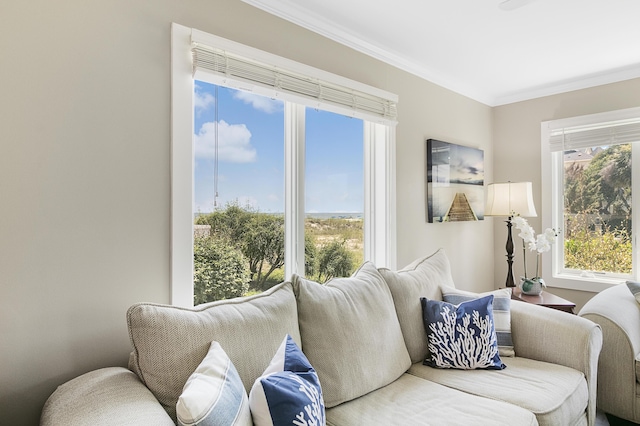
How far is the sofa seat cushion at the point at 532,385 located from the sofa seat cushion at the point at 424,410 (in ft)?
0.25

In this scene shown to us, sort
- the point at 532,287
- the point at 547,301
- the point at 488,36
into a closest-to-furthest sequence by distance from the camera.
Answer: the point at 488,36 < the point at 547,301 < the point at 532,287

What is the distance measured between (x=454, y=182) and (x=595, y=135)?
1324 mm

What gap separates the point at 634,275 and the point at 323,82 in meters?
3.16

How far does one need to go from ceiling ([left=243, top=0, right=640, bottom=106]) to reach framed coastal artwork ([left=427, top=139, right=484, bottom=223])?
2.00ft

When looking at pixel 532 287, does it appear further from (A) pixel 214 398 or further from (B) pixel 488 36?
(A) pixel 214 398

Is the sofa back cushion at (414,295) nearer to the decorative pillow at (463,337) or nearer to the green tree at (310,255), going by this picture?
the decorative pillow at (463,337)

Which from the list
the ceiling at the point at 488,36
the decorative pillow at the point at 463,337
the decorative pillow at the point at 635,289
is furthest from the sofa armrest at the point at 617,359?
the ceiling at the point at 488,36

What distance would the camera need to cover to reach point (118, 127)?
1.62 m

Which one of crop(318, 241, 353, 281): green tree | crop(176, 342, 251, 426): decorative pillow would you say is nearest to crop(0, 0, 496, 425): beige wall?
crop(176, 342, 251, 426): decorative pillow

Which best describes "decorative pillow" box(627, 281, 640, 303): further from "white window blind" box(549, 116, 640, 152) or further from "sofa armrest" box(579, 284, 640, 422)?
"white window blind" box(549, 116, 640, 152)

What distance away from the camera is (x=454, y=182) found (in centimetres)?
346

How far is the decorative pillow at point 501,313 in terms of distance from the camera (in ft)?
7.06

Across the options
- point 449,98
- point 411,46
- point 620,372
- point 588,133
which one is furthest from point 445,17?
point 620,372

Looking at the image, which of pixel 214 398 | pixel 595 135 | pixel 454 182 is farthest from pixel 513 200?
pixel 214 398
